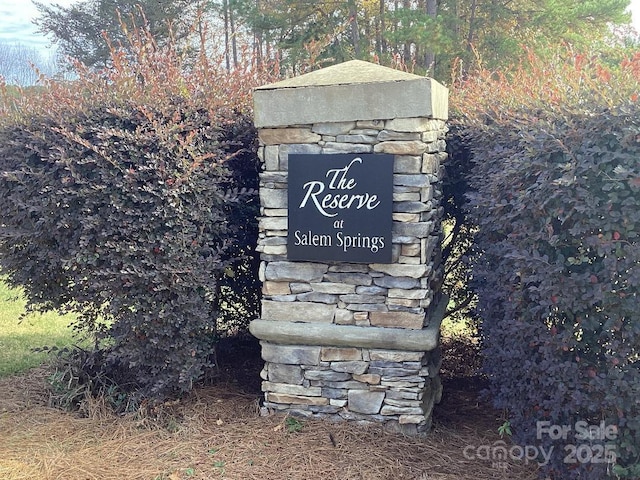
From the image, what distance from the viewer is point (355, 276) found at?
11.0ft

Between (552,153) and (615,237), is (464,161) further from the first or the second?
(615,237)

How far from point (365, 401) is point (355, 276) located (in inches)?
30.3

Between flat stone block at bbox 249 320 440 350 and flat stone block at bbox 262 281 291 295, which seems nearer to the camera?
flat stone block at bbox 249 320 440 350

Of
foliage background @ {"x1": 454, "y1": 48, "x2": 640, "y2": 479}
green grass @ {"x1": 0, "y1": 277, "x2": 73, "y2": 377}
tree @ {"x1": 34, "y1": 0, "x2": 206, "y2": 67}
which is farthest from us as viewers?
tree @ {"x1": 34, "y1": 0, "x2": 206, "y2": 67}

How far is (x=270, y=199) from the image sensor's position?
3.40 metres

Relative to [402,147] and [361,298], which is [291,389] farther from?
[402,147]

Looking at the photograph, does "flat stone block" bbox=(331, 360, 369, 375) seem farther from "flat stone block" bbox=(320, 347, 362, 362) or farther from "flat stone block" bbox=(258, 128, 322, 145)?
"flat stone block" bbox=(258, 128, 322, 145)

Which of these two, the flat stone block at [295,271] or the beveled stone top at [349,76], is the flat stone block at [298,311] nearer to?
the flat stone block at [295,271]

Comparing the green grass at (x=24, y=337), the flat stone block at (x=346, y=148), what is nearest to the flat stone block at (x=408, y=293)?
the flat stone block at (x=346, y=148)

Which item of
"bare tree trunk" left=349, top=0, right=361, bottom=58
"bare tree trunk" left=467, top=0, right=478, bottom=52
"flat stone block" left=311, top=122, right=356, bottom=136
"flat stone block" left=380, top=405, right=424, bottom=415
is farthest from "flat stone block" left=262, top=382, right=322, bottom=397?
"bare tree trunk" left=349, top=0, right=361, bottom=58

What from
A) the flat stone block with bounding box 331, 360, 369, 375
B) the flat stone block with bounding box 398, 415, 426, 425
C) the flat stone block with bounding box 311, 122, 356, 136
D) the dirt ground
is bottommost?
the dirt ground

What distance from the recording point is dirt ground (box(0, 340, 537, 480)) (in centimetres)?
303

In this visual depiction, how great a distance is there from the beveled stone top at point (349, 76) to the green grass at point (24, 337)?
2.73 metres

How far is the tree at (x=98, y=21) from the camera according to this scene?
13312 mm
